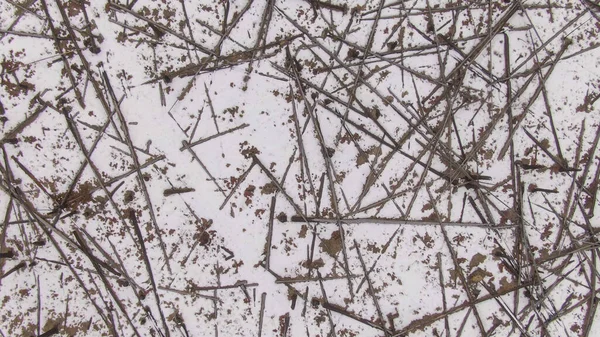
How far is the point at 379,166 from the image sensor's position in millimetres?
3041

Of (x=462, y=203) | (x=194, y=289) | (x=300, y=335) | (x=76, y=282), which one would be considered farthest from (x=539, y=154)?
(x=76, y=282)

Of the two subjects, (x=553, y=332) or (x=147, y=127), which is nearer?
(x=147, y=127)

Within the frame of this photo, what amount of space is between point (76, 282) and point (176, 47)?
84.8 inches

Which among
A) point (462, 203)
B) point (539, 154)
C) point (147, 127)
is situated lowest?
point (462, 203)

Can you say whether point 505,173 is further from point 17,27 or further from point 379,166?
point 17,27

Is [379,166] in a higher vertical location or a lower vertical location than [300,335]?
higher

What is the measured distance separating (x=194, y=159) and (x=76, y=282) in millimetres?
1457

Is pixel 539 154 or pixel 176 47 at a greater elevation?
pixel 176 47

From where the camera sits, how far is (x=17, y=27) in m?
2.83

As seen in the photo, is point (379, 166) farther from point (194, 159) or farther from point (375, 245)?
point (194, 159)

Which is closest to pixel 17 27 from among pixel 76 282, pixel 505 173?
pixel 76 282

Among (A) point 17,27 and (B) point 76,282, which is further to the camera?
(B) point 76,282

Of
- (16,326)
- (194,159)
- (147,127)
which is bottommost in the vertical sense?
(16,326)

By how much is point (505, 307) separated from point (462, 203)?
1.00 m
